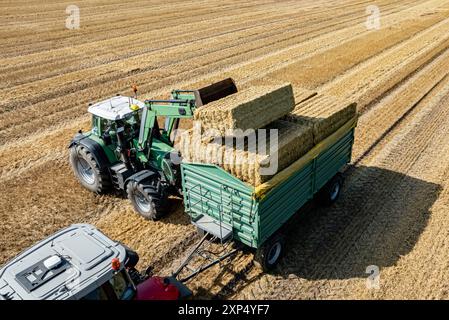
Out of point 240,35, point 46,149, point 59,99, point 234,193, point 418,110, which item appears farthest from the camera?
point 240,35

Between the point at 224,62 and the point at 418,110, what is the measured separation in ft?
32.4

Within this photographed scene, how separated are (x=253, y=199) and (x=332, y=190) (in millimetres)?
3588

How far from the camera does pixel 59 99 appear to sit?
55.1 ft

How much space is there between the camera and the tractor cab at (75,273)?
17.9 ft

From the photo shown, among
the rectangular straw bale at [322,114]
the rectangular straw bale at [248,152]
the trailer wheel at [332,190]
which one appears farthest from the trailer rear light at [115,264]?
the trailer wheel at [332,190]

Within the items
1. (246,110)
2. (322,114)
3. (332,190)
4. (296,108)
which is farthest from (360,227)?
(246,110)

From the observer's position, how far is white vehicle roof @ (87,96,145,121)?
960 cm

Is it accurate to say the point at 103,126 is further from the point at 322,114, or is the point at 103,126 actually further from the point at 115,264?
the point at 115,264

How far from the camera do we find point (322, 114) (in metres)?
9.17

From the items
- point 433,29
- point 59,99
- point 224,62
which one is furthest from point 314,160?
point 433,29

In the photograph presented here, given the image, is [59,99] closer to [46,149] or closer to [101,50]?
[46,149]

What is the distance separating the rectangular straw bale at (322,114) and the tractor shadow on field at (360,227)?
2.05m

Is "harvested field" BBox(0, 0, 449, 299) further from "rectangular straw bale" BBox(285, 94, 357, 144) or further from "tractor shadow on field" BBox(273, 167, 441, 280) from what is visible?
"rectangular straw bale" BBox(285, 94, 357, 144)

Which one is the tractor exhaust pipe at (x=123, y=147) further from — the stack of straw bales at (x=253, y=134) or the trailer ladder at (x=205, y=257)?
the trailer ladder at (x=205, y=257)
